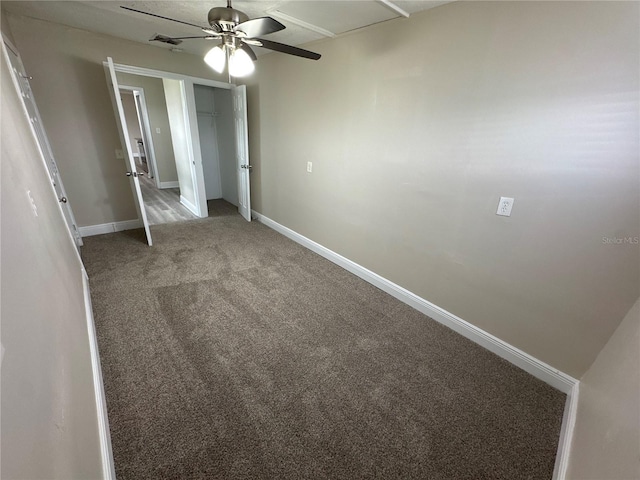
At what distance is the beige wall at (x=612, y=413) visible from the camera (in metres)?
0.98

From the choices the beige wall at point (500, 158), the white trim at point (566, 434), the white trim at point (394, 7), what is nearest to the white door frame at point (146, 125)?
the beige wall at point (500, 158)

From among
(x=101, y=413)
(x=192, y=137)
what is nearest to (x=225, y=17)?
(x=101, y=413)

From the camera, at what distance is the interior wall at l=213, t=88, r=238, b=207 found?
4660mm

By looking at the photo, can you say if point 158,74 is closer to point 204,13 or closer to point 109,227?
point 204,13

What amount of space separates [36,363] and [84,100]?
3.70 metres

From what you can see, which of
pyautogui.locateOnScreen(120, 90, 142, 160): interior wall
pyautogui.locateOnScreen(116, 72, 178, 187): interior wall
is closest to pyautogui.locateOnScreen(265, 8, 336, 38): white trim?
pyautogui.locateOnScreen(116, 72, 178, 187): interior wall

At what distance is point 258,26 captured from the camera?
4.95 ft

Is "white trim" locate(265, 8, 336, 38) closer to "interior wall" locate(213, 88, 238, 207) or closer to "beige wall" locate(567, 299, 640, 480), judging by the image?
"interior wall" locate(213, 88, 238, 207)

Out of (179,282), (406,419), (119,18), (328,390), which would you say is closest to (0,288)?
(328,390)

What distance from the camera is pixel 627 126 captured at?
4.23 ft

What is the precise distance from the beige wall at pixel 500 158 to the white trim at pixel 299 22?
128mm

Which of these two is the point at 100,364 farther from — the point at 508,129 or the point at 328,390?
the point at 508,129

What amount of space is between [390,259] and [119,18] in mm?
3434

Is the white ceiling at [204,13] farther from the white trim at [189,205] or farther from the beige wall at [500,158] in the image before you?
the white trim at [189,205]
